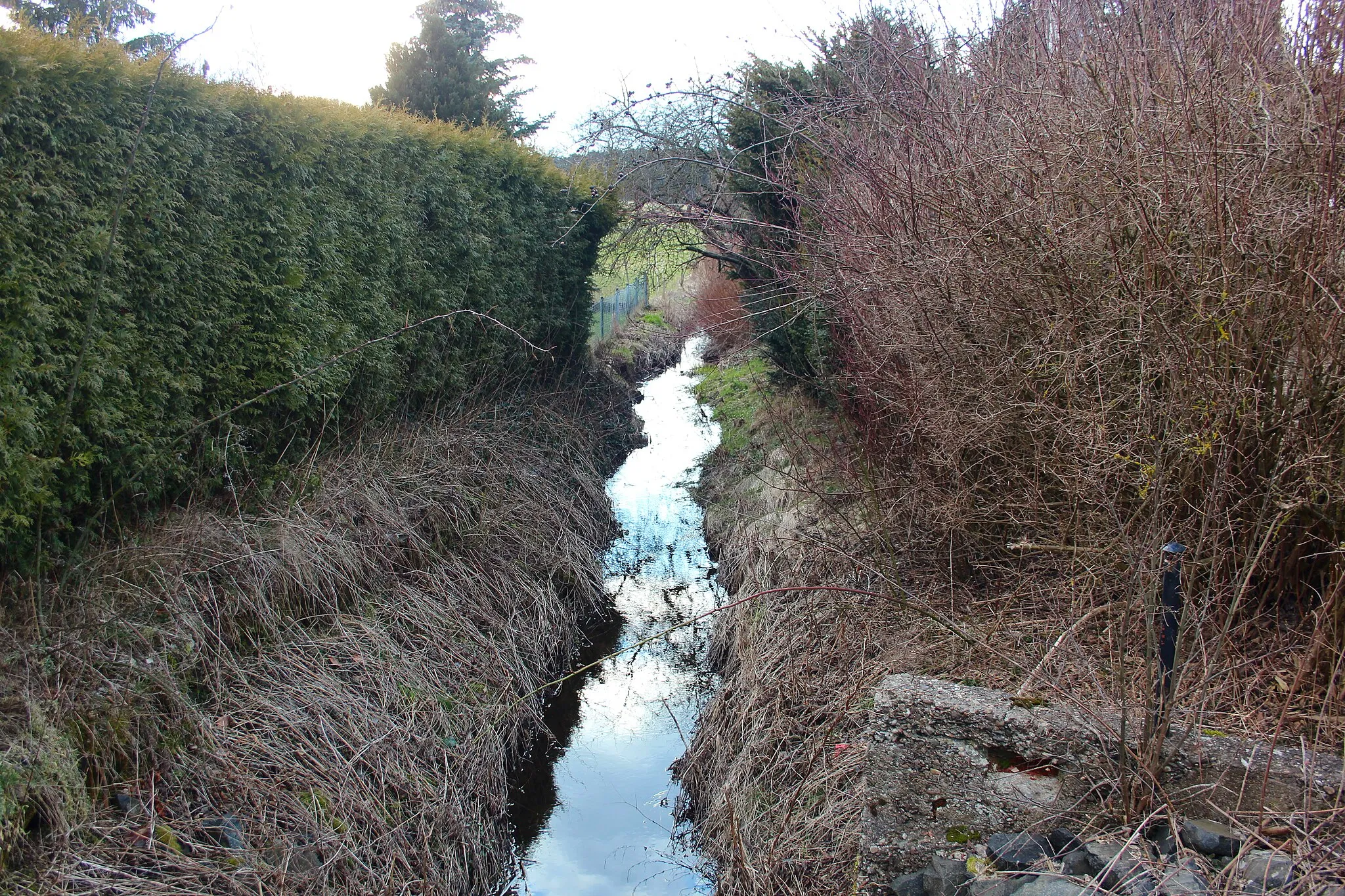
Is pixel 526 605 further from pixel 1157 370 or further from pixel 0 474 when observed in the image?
pixel 1157 370

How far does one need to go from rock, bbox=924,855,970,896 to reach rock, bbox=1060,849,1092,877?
31 centimetres

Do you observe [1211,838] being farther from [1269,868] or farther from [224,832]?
[224,832]

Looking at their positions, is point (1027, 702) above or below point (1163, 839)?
above

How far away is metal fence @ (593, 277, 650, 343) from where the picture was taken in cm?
1680

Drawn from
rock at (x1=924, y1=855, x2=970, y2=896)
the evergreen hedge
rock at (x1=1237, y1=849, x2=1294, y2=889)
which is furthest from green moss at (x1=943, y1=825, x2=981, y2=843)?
the evergreen hedge

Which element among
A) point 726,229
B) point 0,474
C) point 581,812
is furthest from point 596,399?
point 0,474

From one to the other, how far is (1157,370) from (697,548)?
613 cm

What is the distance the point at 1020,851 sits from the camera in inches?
106

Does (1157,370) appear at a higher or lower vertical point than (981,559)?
higher

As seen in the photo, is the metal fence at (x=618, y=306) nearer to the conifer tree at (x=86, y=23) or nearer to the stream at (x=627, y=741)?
the stream at (x=627, y=741)

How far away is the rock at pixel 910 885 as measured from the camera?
286 cm

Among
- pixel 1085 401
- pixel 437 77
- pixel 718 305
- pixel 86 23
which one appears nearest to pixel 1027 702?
pixel 1085 401

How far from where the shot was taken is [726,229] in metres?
9.62

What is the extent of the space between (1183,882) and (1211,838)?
22 centimetres
